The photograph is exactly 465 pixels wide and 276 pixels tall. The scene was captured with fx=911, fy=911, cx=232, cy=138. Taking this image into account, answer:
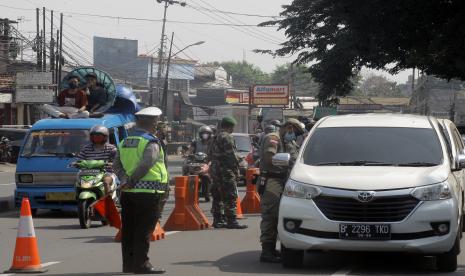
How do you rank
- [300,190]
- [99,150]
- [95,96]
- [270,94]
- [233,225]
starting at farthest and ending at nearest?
[270,94] < [95,96] < [99,150] < [233,225] < [300,190]

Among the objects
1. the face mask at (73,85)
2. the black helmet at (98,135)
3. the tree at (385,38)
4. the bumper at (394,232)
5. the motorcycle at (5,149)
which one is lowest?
the motorcycle at (5,149)

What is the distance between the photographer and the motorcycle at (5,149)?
43.9m

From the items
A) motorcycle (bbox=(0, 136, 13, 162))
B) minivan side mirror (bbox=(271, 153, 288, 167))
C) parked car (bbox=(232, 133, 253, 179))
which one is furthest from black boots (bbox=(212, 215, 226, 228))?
motorcycle (bbox=(0, 136, 13, 162))

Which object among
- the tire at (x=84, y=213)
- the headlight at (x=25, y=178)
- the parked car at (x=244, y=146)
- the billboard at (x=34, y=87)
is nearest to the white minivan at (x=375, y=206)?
the tire at (x=84, y=213)

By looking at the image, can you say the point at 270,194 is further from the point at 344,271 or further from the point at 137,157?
the point at 137,157

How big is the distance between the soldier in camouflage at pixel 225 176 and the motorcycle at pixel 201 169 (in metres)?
6.49

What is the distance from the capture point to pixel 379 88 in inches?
6220

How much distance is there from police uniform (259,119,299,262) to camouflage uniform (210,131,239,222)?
11.4ft

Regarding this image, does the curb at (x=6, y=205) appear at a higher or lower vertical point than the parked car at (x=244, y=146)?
lower

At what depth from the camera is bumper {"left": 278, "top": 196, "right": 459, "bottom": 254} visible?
9.44m

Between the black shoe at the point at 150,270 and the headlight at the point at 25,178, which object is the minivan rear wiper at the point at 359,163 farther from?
the headlight at the point at 25,178

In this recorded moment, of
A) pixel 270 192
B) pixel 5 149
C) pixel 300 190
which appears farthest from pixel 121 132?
pixel 5 149

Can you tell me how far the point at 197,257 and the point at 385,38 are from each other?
1258 centimetres

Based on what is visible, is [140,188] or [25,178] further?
[25,178]
